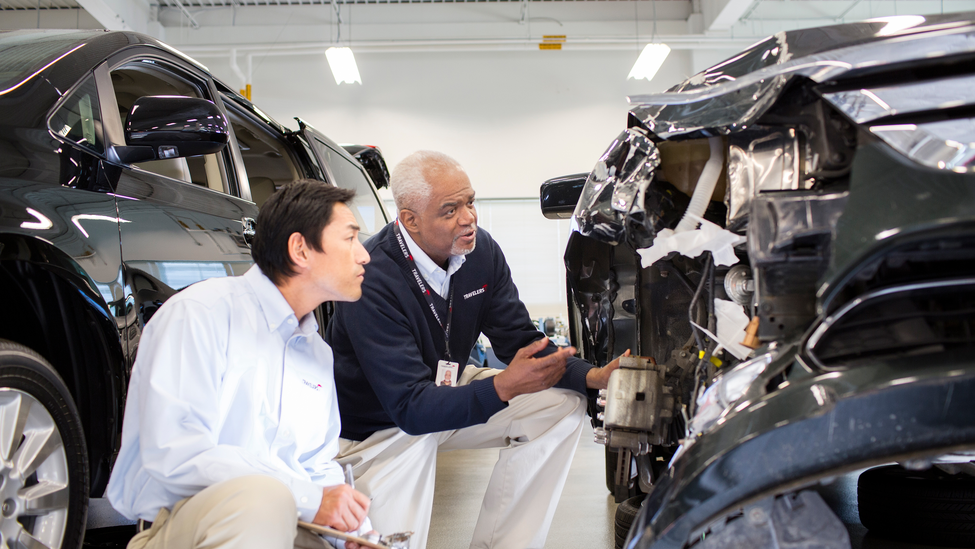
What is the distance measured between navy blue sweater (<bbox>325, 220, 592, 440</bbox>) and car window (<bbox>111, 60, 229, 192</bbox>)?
655 millimetres

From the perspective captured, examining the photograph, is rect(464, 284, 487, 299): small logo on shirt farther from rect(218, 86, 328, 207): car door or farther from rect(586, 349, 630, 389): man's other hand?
rect(218, 86, 328, 207): car door

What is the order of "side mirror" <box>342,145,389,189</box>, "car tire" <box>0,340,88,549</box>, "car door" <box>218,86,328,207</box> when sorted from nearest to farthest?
"car tire" <box>0,340,88,549</box> → "car door" <box>218,86,328,207</box> → "side mirror" <box>342,145,389,189</box>

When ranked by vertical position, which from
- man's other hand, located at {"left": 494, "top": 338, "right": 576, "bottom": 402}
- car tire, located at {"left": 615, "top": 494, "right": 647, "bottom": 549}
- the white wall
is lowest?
car tire, located at {"left": 615, "top": 494, "right": 647, "bottom": 549}

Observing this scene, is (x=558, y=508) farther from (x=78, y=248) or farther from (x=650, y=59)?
(x=650, y=59)

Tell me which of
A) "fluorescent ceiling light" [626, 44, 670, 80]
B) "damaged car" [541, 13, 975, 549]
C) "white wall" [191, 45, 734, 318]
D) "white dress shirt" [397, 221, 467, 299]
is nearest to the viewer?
"damaged car" [541, 13, 975, 549]

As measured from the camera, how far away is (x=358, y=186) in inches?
172

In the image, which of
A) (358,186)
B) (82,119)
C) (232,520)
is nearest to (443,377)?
(232,520)

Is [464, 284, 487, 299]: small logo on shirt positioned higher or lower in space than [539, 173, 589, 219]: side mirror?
lower

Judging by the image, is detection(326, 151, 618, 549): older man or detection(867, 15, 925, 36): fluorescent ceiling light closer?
detection(867, 15, 925, 36): fluorescent ceiling light

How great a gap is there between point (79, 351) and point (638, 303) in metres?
1.43

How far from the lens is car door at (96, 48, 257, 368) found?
63.3 inches

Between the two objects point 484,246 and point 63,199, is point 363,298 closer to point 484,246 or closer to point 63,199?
point 484,246

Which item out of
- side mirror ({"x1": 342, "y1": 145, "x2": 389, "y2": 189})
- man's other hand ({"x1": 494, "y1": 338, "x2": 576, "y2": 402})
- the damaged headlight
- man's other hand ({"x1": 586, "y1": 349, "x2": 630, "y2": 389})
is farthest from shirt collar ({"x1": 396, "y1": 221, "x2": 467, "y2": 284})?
side mirror ({"x1": 342, "y1": 145, "x2": 389, "y2": 189})

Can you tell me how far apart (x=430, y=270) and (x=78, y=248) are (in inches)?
40.5
